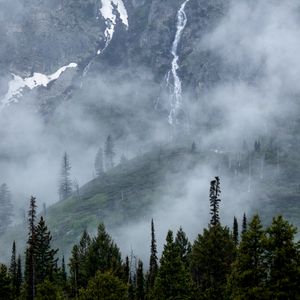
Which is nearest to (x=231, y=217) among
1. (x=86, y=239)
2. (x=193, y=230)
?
(x=193, y=230)

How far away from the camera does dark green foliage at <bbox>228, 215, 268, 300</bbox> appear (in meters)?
46.5

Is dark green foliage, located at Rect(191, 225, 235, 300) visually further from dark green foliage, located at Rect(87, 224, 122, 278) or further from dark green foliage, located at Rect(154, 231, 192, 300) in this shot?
dark green foliage, located at Rect(87, 224, 122, 278)

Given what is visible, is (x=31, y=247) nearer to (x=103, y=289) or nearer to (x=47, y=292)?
(x=47, y=292)

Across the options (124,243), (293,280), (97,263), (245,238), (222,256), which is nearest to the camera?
(293,280)

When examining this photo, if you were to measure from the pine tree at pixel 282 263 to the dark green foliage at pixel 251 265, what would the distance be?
1.12 m

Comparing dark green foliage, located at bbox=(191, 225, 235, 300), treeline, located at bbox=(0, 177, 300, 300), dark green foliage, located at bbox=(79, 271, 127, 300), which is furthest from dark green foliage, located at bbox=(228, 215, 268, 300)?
dark green foliage, located at bbox=(191, 225, 235, 300)

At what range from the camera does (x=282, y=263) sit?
147 feet

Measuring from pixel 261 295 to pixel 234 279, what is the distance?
Result: 4320 millimetres

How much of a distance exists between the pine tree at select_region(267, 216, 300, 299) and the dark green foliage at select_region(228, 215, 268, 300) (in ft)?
3.67

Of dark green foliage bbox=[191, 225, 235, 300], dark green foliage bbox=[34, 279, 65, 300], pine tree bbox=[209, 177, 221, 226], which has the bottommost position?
dark green foliage bbox=[34, 279, 65, 300]

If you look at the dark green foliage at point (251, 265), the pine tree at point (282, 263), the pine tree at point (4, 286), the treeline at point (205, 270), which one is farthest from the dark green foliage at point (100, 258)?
the pine tree at point (282, 263)

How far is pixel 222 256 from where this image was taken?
66.9 meters

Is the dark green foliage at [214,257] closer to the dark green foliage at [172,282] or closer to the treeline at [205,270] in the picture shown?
the treeline at [205,270]

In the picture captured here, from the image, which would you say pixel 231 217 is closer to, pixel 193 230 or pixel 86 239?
pixel 193 230
